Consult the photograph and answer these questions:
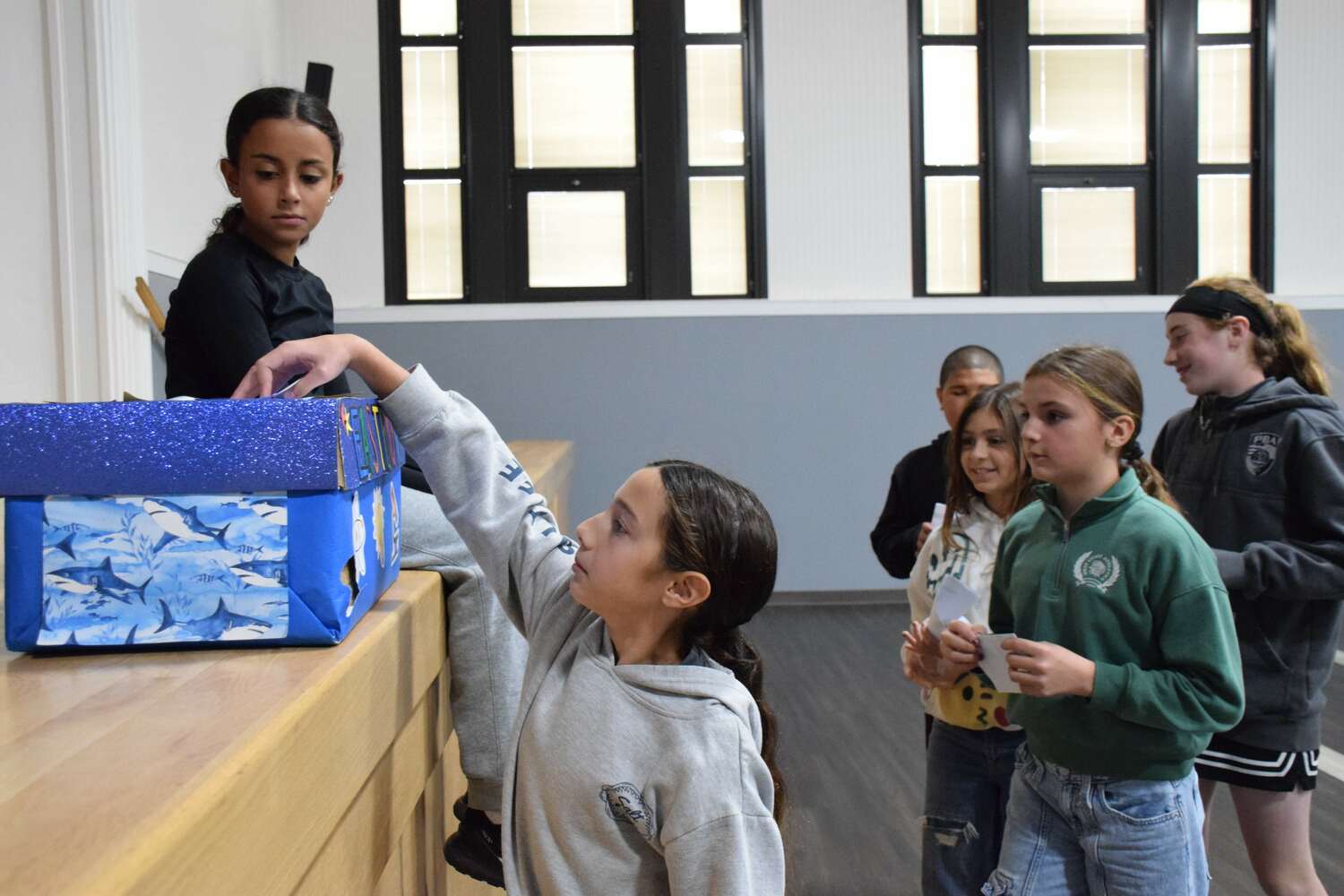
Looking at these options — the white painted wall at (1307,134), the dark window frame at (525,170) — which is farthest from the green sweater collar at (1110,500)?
the white painted wall at (1307,134)

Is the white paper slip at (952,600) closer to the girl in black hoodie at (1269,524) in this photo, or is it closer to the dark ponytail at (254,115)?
the girl in black hoodie at (1269,524)

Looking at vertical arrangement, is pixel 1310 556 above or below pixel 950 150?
below

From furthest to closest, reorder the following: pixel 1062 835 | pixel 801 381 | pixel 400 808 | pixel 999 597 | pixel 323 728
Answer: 1. pixel 801 381
2. pixel 999 597
3. pixel 1062 835
4. pixel 400 808
5. pixel 323 728

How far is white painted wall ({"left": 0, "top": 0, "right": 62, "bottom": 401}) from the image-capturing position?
141 inches

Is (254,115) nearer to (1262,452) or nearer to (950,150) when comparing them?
(1262,452)

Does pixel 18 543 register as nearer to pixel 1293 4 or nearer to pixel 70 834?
pixel 70 834

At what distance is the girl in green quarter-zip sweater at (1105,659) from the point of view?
155 cm

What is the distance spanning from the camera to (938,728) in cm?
210

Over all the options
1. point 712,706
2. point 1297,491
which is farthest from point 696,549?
point 1297,491

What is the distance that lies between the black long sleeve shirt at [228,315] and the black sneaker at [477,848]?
641mm

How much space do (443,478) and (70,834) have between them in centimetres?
81

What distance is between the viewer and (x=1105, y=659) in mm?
1639

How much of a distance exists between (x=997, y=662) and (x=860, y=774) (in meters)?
1.91

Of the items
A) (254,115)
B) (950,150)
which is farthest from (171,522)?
(950,150)
